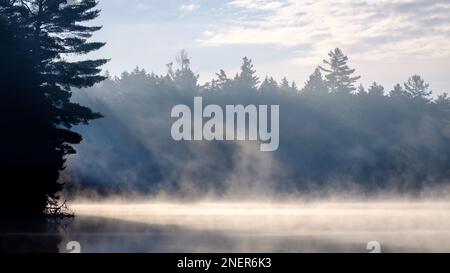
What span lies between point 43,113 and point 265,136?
3267 inches

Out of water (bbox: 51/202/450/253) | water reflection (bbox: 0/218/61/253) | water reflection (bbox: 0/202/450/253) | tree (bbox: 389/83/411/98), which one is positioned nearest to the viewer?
water reflection (bbox: 0/218/61/253)

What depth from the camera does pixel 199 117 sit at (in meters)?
122

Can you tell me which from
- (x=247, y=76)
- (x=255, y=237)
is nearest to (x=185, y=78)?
(x=247, y=76)

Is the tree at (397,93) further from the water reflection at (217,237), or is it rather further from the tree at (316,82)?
the water reflection at (217,237)

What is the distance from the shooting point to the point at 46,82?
4350 cm

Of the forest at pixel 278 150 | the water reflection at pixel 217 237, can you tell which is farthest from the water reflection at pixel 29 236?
the forest at pixel 278 150

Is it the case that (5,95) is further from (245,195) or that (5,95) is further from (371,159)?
(371,159)

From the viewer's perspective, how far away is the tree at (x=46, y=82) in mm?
37344

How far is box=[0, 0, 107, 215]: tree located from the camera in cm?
3734

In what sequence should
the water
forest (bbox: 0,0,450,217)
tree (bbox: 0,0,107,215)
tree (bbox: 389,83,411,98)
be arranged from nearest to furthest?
the water
tree (bbox: 0,0,107,215)
forest (bbox: 0,0,450,217)
tree (bbox: 389,83,411,98)

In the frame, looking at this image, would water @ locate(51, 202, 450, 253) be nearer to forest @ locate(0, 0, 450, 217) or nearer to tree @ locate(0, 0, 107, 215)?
tree @ locate(0, 0, 107, 215)

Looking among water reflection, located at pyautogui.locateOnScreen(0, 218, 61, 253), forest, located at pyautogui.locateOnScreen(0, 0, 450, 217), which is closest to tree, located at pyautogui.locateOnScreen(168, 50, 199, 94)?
forest, located at pyautogui.locateOnScreen(0, 0, 450, 217)

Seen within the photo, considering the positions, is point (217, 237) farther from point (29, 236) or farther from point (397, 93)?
point (397, 93)
